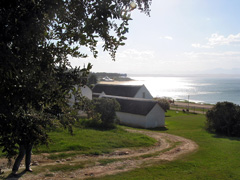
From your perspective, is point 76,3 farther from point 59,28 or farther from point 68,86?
point 68,86

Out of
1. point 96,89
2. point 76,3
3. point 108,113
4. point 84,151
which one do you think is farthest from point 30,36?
point 96,89

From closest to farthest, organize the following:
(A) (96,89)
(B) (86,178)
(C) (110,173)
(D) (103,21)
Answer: (D) (103,21), (B) (86,178), (C) (110,173), (A) (96,89)

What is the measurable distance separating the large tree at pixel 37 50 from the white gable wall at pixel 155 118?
98.6ft

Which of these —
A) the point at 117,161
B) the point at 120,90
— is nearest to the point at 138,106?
the point at 120,90

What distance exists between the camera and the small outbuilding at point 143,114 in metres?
34.3

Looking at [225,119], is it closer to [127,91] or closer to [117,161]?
[117,161]

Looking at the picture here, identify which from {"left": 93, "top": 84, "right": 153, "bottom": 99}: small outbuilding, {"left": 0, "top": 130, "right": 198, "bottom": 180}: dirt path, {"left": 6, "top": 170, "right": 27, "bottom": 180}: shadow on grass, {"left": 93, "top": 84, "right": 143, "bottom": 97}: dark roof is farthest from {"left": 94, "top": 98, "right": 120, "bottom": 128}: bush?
{"left": 93, "top": 84, "right": 143, "bottom": 97}: dark roof

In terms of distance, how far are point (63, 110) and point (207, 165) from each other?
11.7 meters

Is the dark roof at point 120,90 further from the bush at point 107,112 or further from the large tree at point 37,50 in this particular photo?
the large tree at point 37,50

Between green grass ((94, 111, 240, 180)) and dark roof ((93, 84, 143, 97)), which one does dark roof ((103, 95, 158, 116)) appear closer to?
dark roof ((93, 84, 143, 97))

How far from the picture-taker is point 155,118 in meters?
35.1

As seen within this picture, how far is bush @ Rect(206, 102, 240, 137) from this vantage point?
28641mm

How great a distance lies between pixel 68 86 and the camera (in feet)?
16.5

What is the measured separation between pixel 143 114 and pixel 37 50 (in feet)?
101
